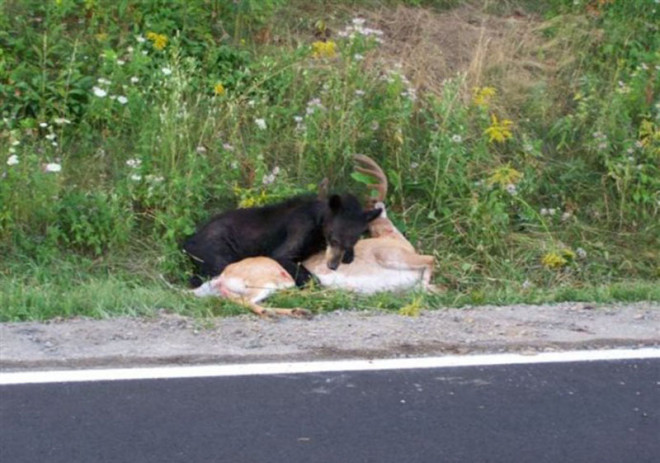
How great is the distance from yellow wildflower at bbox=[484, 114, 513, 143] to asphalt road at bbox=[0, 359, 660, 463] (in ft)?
13.5

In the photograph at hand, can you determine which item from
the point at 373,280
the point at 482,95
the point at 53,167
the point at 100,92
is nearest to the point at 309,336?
the point at 373,280

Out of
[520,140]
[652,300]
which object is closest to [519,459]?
[652,300]

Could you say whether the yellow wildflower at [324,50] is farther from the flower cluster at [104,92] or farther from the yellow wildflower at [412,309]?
the yellow wildflower at [412,309]

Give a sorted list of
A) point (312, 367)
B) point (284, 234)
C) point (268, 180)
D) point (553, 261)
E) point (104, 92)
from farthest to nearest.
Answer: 1. point (104, 92)
2. point (268, 180)
3. point (553, 261)
4. point (284, 234)
5. point (312, 367)

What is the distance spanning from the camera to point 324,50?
12.1 meters

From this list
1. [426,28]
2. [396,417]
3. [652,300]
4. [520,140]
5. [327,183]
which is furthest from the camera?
[426,28]

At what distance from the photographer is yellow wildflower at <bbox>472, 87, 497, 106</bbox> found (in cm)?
1168

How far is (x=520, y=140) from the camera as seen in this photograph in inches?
466

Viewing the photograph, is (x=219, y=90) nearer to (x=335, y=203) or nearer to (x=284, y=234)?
(x=284, y=234)

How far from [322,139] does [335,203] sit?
4.45ft

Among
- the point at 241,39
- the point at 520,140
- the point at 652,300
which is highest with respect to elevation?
the point at 241,39

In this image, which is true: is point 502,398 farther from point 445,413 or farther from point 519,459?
point 519,459

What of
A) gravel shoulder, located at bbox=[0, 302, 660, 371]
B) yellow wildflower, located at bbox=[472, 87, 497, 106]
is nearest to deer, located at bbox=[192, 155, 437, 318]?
gravel shoulder, located at bbox=[0, 302, 660, 371]

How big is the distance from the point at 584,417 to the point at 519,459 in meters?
0.73
